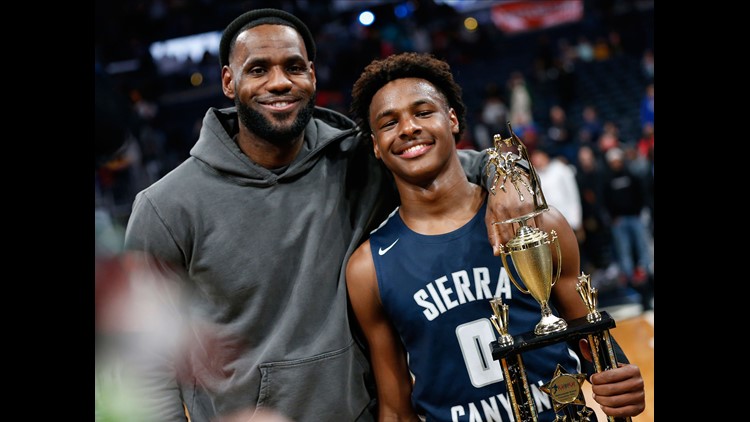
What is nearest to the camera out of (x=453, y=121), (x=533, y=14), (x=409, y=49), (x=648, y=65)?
(x=453, y=121)

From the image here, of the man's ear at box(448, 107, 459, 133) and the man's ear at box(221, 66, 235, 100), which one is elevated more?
the man's ear at box(221, 66, 235, 100)

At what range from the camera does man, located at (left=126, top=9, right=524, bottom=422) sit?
2.27 meters

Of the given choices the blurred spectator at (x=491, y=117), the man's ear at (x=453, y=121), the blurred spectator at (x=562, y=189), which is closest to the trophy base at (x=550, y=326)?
the man's ear at (x=453, y=121)

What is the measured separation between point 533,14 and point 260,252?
15.0 m

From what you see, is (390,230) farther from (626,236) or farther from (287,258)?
(626,236)

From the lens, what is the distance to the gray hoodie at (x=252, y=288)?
226 centimetres

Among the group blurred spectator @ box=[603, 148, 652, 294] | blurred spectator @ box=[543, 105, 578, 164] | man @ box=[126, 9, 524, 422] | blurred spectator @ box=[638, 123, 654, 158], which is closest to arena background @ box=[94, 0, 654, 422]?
blurred spectator @ box=[543, 105, 578, 164]

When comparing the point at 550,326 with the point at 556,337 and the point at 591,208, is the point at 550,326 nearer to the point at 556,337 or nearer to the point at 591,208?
the point at 556,337

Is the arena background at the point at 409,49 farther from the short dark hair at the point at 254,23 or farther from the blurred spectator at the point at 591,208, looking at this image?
the short dark hair at the point at 254,23

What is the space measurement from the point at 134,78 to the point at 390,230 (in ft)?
40.2

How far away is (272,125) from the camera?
232cm

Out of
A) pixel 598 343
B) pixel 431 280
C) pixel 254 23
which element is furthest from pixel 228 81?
pixel 598 343

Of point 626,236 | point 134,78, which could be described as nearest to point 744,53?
point 626,236

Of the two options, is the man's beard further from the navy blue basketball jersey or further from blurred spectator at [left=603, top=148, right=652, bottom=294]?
blurred spectator at [left=603, top=148, right=652, bottom=294]
